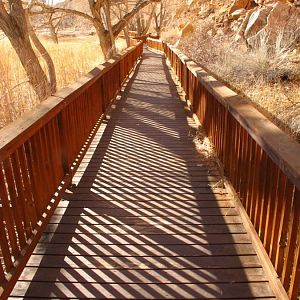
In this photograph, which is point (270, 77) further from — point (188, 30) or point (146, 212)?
point (188, 30)

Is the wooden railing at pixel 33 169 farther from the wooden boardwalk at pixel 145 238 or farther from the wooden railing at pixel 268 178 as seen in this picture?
the wooden railing at pixel 268 178

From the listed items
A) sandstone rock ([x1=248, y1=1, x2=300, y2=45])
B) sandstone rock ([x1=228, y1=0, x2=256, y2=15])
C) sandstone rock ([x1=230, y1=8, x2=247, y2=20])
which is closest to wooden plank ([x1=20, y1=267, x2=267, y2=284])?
sandstone rock ([x1=248, y1=1, x2=300, y2=45])

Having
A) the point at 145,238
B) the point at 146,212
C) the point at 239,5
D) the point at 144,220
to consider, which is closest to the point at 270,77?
the point at 146,212

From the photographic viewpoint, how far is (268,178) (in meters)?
2.79

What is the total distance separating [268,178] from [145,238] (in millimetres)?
1235

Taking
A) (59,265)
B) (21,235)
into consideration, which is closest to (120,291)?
(59,265)

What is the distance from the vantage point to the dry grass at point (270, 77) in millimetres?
7574

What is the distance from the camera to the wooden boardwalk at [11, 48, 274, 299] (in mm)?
2746

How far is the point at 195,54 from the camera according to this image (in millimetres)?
16953

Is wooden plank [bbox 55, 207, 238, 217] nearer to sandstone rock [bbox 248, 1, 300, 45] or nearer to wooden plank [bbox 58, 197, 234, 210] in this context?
wooden plank [bbox 58, 197, 234, 210]

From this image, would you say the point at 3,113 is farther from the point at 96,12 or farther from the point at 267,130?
the point at 96,12

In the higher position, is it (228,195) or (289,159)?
(289,159)

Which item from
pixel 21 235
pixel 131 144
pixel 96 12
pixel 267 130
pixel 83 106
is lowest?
pixel 131 144

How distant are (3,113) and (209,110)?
3.87 metres
